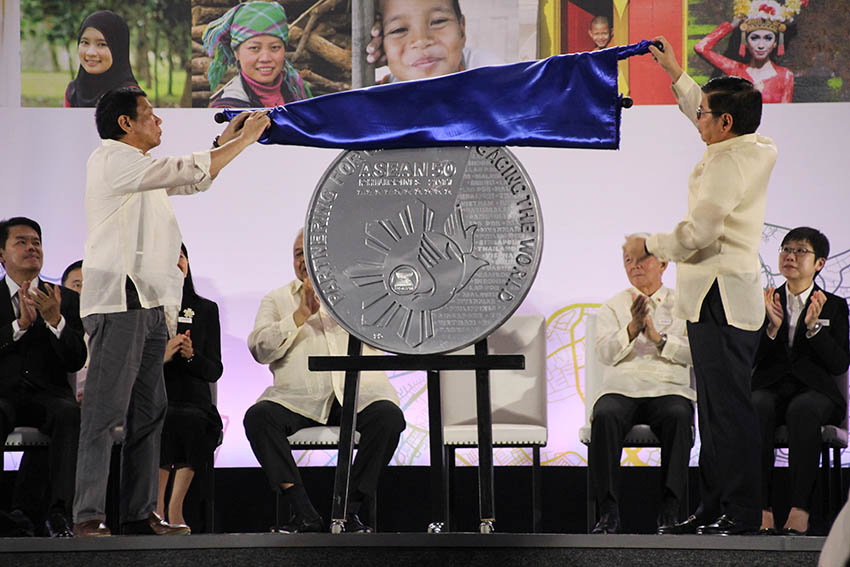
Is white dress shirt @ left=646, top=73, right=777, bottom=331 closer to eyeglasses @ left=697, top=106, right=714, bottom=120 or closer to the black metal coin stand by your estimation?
eyeglasses @ left=697, top=106, right=714, bottom=120

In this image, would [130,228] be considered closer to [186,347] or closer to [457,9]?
[186,347]

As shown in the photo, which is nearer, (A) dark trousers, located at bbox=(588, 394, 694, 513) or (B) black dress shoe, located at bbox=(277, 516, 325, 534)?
(B) black dress shoe, located at bbox=(277, 516, 325, 534)

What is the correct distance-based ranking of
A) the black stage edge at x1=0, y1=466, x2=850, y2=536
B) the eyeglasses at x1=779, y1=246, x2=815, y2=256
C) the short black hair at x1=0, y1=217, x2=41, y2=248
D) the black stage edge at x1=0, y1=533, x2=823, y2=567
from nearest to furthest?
the black stage edge at x1=0, y1=533, x2=823, y2=567 → the eyeglasses at x1=779, y1=246, x2=815, y2=256 → the short black hair at x1=0, y1=217, x2=41, y2=248 → the black stage edge at x1=0, y1=466, x2=850, y2=536

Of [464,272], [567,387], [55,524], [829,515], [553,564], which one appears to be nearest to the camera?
[553,564]

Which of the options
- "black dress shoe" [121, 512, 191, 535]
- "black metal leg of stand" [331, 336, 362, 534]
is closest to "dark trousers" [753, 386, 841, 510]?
"black metal leg of stand" [331, 336, 362, 534]

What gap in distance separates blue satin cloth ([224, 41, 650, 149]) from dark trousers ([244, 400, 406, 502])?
120 centimetres

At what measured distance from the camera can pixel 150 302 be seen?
3695 millimetres

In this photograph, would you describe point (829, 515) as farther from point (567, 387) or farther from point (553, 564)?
point (553, 564)

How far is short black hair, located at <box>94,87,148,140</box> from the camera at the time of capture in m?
3.84

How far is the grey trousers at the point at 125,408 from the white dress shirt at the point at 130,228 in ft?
0.27

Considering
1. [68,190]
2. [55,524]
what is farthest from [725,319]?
[68,190]

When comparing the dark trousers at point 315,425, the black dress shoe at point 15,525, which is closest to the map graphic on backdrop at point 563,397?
the dark trousers at point 315,425

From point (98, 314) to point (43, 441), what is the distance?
1107 millimetres

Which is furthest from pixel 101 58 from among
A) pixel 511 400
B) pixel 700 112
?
pixel 700 112
